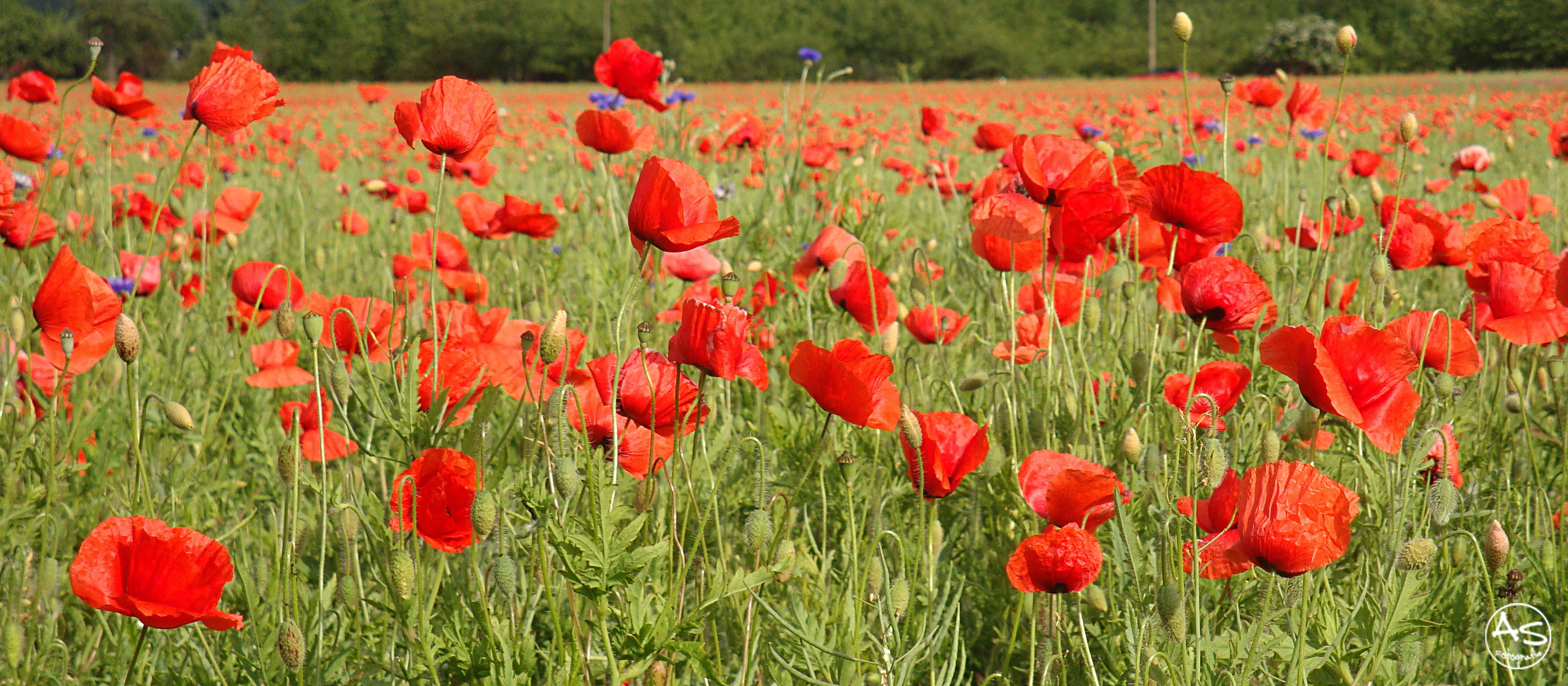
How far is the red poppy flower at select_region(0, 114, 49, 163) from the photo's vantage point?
199cm

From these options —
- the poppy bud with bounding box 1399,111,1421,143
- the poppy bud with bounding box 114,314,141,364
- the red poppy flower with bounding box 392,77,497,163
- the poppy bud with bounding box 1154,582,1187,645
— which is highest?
the red poppy flower with bounding box 392,77,497,163

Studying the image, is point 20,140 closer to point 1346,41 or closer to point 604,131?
point 604,131

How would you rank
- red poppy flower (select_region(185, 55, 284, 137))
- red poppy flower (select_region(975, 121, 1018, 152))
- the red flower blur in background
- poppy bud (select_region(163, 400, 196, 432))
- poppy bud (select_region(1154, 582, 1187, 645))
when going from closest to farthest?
poppy bud (select_region(1154, 582, 1187, 645)) < poppy bud (select_region(163, 400, 196, 432)) < red poppy flower (select_region(185, 55, 284, 137)) < the red flower blur in background < red poppy flower (select_region(975, 121, 1018, 152))

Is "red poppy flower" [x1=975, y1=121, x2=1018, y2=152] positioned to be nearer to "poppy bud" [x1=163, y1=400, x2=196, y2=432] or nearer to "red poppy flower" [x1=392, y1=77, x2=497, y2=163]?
"red poppy flower" [x1=392, y1=77, x2=497, y2=163]

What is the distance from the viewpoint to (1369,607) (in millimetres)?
1288

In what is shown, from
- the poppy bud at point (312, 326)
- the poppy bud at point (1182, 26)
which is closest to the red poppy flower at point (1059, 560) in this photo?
the poppy bud at point (312, 326)

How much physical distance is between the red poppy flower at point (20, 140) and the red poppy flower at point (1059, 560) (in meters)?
1.97

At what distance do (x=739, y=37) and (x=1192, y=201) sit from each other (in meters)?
37.9

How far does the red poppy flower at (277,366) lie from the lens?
1.64 metres

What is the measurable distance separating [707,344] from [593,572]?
23 centimetres

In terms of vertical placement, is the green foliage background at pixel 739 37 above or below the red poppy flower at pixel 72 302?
below

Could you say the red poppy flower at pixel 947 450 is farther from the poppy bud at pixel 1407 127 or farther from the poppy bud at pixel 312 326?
the poppy bud at pixel 1407 127

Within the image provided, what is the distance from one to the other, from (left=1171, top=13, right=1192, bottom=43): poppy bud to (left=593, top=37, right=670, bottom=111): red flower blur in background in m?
1.09
